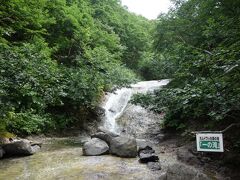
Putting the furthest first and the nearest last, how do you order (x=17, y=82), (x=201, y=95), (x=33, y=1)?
(x=33, y=1)
(x=17, y=82)
(x=201, y=95)

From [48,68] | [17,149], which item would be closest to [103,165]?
[17,149]

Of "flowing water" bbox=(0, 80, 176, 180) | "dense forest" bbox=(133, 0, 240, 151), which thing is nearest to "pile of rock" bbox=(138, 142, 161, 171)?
"flowing water" bbox=(0, 80, 176, 180)

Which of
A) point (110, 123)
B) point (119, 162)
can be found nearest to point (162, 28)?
point (110, 123)

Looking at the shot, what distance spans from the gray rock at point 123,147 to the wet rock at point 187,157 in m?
1.26

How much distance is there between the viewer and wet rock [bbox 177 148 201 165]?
6.91m

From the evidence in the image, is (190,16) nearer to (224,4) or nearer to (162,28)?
(162,28)

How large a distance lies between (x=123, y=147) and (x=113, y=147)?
0.31 meters

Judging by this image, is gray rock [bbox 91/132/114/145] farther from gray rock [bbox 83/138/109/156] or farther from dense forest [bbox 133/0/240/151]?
dense forest [bbox 133/0/240/151]

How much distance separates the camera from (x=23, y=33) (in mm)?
13250

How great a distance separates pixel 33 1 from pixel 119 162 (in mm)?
8810

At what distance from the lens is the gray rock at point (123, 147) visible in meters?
7.46

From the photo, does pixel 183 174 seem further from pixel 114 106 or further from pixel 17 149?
pixel 114 106

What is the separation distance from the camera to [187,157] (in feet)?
23.5

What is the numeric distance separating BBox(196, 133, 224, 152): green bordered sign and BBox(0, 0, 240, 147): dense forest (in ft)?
2.77
